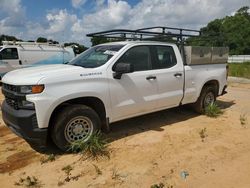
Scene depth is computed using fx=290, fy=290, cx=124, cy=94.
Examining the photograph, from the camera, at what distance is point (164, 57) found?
20.2 ft

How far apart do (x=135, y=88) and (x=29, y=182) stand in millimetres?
2512

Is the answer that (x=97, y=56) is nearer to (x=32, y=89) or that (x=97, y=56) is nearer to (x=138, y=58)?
(x=138, y=58)

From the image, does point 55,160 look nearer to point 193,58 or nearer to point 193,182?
point 193,182

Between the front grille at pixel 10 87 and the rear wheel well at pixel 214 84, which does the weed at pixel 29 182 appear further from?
the rear wheel well at pixel 214 84

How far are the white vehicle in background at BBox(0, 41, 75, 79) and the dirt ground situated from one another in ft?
29.4

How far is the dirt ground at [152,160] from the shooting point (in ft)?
13.0

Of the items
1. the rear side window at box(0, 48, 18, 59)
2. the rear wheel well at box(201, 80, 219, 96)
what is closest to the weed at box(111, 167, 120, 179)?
the rear wheel well at box(201, 80, 219, 96)

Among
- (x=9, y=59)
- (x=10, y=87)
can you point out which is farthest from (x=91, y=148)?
(x=9, y=59)

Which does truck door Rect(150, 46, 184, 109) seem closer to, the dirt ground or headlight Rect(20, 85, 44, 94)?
the dirt ground

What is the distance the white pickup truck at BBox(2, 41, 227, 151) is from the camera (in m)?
4.40

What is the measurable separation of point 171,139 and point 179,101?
1.25 meters

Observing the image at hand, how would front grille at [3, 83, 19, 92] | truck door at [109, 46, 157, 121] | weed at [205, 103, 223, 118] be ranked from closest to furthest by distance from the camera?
1. front grille at [3, 83, 19, 92]
2. truck door at [109, 46, 157, 121]
3. weed at [205, 103, 223, 118]

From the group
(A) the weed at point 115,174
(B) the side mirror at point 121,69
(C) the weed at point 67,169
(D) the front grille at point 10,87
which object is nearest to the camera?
(A) the weed at point 115,174

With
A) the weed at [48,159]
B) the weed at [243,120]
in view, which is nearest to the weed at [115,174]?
the weed at [48,159]
